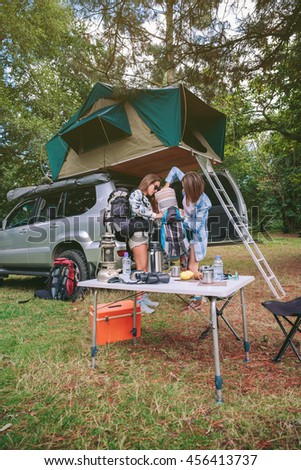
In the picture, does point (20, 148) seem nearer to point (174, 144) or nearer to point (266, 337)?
point (174, 144)

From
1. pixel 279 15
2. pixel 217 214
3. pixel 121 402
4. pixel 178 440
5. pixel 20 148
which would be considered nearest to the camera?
pixel 178 440

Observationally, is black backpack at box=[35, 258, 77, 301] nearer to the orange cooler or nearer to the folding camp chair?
the orange cooler

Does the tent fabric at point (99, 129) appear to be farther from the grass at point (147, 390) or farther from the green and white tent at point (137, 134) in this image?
the grass at point (147, 390)

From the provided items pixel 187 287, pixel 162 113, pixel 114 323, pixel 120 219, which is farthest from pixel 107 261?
pixel 162 113

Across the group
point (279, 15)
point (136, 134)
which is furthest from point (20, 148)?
point (279, 15)

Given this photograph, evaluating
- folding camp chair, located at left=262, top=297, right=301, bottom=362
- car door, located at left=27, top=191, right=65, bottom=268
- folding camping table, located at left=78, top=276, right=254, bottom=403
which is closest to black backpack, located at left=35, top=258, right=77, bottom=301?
car door, located at left=27, top=191, right=65, bottom=268

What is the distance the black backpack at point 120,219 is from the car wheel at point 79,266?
0.99 metres

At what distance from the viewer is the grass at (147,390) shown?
5.63 feet

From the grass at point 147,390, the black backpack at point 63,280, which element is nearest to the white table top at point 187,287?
the grass at point 147,390

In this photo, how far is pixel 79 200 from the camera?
490 centimetres

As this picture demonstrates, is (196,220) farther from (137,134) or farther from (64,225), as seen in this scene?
(64,225)

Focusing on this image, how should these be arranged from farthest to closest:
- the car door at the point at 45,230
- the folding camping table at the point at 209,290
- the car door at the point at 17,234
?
the car door at the point at 17,234 → the car door at the point at 45,230 → the folding camping table at the point at 209,290

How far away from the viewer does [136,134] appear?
15.8 ft

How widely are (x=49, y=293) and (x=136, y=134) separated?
2662mm
